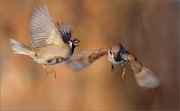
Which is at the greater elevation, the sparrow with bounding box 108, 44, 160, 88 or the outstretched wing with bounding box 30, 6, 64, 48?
the outstretched wing with bounding box 30, 6, 64, 48

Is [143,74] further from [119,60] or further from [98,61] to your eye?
[98,61]

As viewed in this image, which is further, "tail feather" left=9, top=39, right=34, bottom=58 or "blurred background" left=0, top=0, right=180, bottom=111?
"blurred background" left=0, top=0, right=180, bottom=111

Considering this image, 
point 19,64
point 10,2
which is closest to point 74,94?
point 19,64

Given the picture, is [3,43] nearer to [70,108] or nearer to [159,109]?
[70,108]

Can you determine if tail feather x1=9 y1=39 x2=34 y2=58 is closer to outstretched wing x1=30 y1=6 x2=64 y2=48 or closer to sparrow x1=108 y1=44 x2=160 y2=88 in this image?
outstretched wing x1=30 y1=6 x2=64 y2=48

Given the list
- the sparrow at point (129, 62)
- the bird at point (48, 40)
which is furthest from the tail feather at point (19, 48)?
the sparrow at point (129, 62)

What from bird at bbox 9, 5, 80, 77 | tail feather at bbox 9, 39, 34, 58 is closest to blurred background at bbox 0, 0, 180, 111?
tail feather at bbox 9, 39, 34, 58

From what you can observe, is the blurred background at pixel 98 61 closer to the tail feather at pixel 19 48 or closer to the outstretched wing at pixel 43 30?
the tail feather at pixel 19 48
